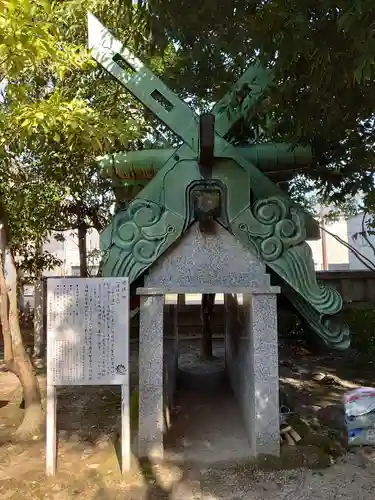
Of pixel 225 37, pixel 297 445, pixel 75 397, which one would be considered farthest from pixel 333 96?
pixel 75 397

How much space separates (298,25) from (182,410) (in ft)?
17.5

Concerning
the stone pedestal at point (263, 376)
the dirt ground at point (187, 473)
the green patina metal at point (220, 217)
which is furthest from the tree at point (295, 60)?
the dirt ground at point (187, 473)

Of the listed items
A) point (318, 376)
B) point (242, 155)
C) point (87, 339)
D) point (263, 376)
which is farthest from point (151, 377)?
point (318, 376)

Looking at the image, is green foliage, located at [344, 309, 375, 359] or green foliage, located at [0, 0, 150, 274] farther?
green foliage, located at [344, 309, 375, 359]

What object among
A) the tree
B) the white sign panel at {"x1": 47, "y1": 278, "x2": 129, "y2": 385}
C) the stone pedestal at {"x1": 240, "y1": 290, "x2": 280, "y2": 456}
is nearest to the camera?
the tree

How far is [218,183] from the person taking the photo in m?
5.31

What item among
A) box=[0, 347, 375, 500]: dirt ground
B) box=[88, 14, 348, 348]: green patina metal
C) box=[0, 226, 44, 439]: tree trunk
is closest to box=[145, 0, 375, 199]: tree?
box=[88, 14, 348, 348]: green patina metal

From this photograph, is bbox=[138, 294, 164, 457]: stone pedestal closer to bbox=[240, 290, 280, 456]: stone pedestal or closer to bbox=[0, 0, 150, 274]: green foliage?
bbox=[240, 290, 280, 456]: stone pedestal

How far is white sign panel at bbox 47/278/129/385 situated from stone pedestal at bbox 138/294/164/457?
1.27ft

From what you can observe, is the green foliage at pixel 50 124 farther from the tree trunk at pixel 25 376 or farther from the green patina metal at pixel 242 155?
the tree trunk at pixel 25 376

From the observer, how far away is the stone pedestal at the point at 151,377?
5.12 meters

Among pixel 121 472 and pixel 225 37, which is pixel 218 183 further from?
pixel 121 472

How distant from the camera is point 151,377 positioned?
5.18m

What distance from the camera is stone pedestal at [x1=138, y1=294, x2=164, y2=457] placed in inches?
202
